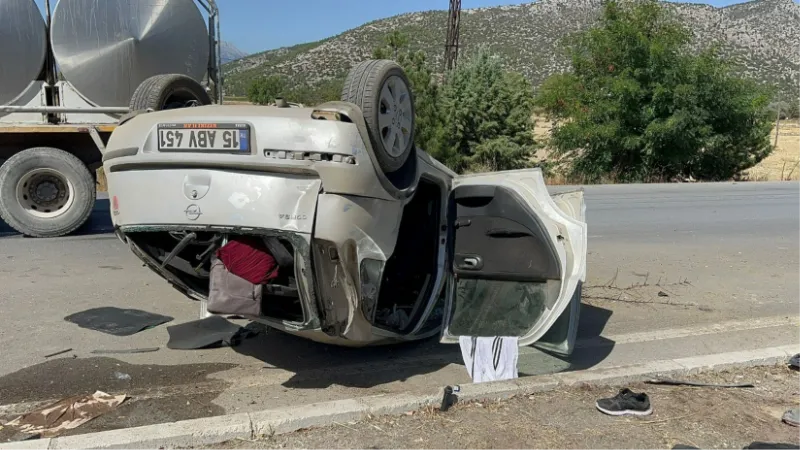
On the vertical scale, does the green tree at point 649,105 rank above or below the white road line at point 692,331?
above

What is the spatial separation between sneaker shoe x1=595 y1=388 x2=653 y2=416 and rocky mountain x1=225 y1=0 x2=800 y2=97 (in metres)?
74.5

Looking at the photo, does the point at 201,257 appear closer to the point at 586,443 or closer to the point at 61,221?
the point at 586,443

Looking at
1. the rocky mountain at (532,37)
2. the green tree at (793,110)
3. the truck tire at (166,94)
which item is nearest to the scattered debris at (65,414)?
the truck tire at (166,94)

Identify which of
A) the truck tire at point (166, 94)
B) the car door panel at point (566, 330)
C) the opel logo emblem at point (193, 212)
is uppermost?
the truck tire at point (166, 94)

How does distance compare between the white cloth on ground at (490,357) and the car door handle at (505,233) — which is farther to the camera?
the car door handle at (505,233)

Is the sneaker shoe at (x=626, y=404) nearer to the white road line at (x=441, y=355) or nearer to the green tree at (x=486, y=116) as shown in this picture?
the white road line at (x=441, y=355)

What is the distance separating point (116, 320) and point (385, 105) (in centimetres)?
309

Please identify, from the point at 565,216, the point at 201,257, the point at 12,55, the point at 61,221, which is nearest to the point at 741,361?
the point at 565,216

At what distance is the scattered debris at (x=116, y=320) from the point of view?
17.4 ft

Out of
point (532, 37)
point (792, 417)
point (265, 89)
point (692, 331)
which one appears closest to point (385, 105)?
point (792, 417)

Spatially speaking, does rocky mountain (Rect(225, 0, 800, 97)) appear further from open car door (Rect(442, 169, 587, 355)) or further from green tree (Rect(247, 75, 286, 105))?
open car door (Rect(442, 169, 587, 355))

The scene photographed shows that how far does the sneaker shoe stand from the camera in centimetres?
376

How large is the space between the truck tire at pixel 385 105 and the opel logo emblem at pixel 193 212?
96 cm

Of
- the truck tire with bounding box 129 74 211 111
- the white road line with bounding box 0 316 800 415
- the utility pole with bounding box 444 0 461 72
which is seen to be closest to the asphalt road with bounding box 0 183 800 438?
the white road line with bounding box 0 316 800 415
